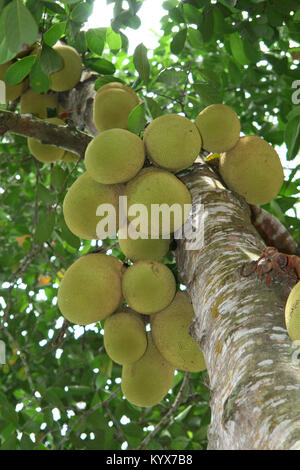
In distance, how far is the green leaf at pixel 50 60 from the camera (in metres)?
1.88

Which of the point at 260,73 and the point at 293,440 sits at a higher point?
the point at 260,73

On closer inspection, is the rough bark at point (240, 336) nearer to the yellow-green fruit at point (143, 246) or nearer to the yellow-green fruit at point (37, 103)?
the yellow-green fruit at point (143, 246)

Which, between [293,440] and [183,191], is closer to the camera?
[293,440]

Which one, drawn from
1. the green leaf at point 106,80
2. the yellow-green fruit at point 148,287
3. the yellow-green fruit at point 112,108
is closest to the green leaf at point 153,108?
the yellow-green fruit at point 112,108

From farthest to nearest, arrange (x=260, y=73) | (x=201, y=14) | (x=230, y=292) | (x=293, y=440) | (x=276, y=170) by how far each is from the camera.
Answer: (x=260, y=73)
(x=201, y=14)
(x=276, y=170)
(x=230, y=292)
(x=293, y=440)

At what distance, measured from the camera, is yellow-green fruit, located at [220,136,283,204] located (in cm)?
177

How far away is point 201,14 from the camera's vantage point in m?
2.24

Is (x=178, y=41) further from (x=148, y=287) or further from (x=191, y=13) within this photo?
(x=148, y=287)

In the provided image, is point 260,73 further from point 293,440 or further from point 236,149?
point 293,440

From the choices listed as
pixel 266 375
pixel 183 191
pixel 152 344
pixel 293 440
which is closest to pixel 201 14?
pixel 183 191

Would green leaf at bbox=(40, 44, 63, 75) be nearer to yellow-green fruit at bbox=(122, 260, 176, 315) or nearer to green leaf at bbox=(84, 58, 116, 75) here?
green leaf at bbox=(84, 58, 116, 75)

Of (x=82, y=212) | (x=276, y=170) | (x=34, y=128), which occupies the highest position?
Answer: (x=34, y=128)

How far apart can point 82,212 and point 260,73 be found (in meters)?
1.82

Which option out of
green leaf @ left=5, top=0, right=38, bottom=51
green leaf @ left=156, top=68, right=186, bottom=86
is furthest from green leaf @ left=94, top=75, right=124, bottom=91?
green leaf @ left=5, top=0, right=38, bottom=51
